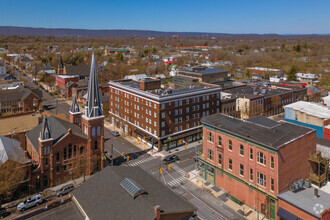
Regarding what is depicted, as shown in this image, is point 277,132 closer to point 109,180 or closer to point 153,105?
point 109,180

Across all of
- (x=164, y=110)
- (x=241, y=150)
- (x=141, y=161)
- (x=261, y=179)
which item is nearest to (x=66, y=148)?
(x=141, y=161)

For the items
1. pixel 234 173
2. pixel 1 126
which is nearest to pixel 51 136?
pixel 1 126

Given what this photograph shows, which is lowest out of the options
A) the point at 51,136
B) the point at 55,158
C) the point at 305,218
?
the point at 305,218

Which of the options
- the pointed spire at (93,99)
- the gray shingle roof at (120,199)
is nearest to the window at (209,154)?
the gray shingle roof at (120,199)

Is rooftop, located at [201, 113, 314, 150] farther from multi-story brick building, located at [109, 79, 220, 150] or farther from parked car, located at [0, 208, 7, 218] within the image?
parked car, located at [0, 208, 7, 218]

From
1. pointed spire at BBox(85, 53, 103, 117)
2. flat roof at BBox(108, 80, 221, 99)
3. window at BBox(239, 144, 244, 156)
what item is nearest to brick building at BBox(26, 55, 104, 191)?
pointed spire at BBox(85, 53, 103, 117)
